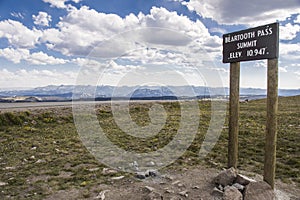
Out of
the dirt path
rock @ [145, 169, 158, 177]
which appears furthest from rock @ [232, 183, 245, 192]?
rock @ [145, 169, 158, 177]

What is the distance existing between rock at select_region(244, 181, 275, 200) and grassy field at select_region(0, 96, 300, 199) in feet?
7.08

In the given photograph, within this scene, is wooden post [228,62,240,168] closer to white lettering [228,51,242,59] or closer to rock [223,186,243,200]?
white lettering [228,51,242,59]

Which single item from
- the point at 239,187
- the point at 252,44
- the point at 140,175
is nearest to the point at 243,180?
the point at 239,187

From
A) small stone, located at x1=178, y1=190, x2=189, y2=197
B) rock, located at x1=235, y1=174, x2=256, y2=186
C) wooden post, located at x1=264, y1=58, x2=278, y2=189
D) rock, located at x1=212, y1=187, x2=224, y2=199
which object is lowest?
small stone, located at x1=178, y1=190, x2=189, y2=197

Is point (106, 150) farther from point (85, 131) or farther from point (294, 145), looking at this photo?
point (294, 145)

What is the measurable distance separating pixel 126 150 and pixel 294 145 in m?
7.47

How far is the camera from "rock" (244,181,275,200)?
18.6 ft

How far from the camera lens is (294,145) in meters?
11.4

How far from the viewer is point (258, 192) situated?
5758 mm

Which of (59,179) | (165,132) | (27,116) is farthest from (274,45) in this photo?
(27,116)

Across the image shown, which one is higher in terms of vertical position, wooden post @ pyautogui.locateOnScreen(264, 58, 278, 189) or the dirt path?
wooden post @ pyautogui.locateOnScreen(264, 58, 278, 189)

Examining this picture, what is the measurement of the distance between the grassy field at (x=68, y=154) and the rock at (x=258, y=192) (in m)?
2.16

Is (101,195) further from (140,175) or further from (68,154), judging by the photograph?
(68,154)

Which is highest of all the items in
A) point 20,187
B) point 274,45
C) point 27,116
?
point 274,45
